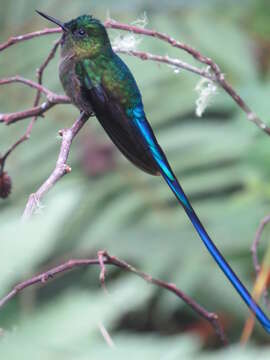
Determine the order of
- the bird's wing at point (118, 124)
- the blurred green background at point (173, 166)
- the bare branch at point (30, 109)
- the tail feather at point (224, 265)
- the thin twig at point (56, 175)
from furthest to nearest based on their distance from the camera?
the blurred green background at point (173, 166) < the bird's wing at point (118, 124) < the bare branch at point (30, 109) < the tail feather at point (224, 265) < the thin twig at point (56, 175)

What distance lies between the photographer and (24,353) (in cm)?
34

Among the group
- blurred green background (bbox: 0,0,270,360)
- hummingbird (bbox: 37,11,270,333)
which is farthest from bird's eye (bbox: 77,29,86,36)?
blurred green background (bbox: 0,0,270,360)

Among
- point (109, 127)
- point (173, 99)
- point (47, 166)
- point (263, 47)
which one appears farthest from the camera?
point (263, 47)

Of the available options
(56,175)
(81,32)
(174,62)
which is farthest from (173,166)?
(56,175)

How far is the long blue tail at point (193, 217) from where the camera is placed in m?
1.21

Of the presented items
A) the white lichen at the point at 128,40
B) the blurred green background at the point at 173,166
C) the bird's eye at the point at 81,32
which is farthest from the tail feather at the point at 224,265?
the blurred green background at the point at 173,166

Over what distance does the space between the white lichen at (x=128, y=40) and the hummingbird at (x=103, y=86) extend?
2 cm

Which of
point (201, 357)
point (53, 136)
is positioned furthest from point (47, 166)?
point (201, 357)

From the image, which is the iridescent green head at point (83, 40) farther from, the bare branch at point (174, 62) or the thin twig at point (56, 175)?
the thin twig at point (56, 175)

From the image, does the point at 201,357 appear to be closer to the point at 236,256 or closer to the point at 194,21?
the point at 236,256

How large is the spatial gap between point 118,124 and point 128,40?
19cm

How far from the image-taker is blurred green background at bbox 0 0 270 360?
2.88 meters

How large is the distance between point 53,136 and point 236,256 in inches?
43.2

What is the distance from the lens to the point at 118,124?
159 cm
